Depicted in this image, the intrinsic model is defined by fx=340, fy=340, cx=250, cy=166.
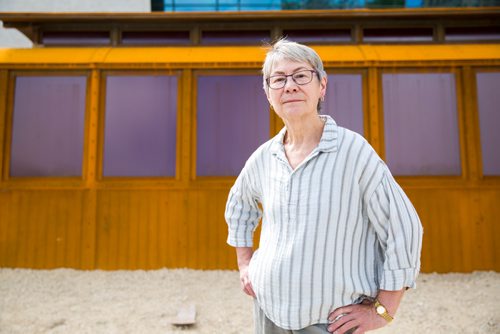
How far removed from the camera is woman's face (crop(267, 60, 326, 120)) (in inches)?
49.0

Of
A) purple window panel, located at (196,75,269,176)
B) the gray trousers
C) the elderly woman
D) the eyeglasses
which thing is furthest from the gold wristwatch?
purple window panel, located at (196,75,269,176)

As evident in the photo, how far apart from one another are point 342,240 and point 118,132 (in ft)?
15.0

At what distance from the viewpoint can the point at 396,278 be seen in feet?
3.68

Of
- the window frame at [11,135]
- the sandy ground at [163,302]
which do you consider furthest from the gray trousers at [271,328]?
the window frame at [11,135]

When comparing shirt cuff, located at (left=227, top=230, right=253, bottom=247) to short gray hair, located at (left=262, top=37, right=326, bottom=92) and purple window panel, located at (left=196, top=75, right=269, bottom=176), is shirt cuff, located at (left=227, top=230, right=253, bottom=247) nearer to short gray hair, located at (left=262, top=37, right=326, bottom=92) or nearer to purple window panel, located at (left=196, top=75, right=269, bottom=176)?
short gray hair, located at (left=262, top=37, right=326, bottom=92)

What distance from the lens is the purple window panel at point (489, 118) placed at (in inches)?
192

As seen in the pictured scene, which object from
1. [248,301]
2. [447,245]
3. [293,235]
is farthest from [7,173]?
[447,245]

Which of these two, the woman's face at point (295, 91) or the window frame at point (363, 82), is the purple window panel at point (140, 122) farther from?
the woman's face at point (295, 91)

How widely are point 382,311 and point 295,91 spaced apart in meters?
0.83

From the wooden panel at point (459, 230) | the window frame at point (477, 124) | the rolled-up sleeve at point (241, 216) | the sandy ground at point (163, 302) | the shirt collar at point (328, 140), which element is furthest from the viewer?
the window frame at point (477, 124)

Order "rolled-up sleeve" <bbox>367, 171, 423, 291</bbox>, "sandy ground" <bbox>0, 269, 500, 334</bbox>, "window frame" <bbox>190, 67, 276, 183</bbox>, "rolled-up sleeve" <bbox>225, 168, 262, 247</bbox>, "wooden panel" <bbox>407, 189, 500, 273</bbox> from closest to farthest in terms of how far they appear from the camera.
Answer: "rolled-up sleeve" <bbox>367, 171, 423, 291</bbox> < "rolled-up sleeve" <bbox>225, 168, 262, 247</bbox> < "sandy ground" <bbox>0, 269, 500, 334</bbox> < "wooden panel" <bbox>407, 189, 500, 273</bbox> < "window frame" <bbox>190, 67, 276, 183</bbox>

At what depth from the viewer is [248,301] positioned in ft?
13.3

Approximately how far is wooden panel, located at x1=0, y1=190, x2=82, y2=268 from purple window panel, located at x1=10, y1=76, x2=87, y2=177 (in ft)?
1.19

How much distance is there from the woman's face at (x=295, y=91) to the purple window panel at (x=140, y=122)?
392 centimetres
